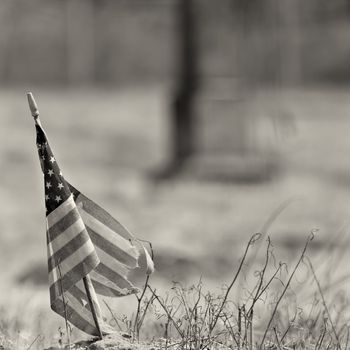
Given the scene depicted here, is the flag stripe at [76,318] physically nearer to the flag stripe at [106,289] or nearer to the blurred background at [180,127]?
the flag stripe at [106,289]

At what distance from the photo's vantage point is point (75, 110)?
51.2 feet

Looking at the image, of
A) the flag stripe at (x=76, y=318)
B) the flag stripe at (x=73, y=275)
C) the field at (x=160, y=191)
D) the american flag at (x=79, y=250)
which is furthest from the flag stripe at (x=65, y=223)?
the field at (x=160, y=191)

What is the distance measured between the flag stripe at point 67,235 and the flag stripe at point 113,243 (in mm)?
132

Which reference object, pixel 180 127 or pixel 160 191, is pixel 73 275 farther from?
pixel 180 127

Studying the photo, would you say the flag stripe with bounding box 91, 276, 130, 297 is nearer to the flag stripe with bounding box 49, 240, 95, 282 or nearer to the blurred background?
the flag stripe with bounding box 49, 240, 95, 282

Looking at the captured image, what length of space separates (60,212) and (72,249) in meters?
0.12

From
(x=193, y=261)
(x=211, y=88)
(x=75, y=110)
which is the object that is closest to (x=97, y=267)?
(x=193, y=261)

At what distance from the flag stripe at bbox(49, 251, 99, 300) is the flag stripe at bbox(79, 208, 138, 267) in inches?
5.6

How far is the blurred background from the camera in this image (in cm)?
729

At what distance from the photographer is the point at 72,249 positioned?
10.2 feet

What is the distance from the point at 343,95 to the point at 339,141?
4.06 m

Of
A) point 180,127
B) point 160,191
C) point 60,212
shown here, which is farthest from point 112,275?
point 180,127

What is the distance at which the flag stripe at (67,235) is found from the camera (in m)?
3.12

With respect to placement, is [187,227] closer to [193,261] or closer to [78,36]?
[193,261]
